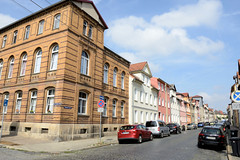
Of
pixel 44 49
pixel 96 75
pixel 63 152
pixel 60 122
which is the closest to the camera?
pixel 63 152

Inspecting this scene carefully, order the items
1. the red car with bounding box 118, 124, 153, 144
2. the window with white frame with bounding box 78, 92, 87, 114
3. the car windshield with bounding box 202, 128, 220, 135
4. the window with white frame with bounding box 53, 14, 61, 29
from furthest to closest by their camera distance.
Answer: the window with white frame with bounding box 53, 14, 61, 29, the window with white frame with bounding box 78, 92, 87, 114, the red car with bounding box 118, 124, 153, 144, the car windshield with bounding box 202, 128, 220, 135

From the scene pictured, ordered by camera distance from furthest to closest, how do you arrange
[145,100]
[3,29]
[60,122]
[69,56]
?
[145,100], [3,29], [69,56], [60,122]

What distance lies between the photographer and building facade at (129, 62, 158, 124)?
83.5ft

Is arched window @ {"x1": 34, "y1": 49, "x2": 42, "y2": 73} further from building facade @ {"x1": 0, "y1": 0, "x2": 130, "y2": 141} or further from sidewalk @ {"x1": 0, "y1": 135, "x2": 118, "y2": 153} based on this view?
sidewalk @ {"x1": 0, "y1": 135, "x2": 118, "y2": 153}

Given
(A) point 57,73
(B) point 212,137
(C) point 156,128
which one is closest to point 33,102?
(A) point 57,73

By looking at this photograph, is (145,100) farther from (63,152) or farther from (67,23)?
(63,152)

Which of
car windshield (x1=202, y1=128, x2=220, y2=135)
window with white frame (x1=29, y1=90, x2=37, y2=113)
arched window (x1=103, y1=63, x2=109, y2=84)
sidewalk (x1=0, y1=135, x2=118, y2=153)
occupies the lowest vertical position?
sidewalk (x1=0, y1=135, x2=118, y2=153)

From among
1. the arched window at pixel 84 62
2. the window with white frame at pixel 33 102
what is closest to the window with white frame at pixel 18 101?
the window with white frame at pixel 33 102

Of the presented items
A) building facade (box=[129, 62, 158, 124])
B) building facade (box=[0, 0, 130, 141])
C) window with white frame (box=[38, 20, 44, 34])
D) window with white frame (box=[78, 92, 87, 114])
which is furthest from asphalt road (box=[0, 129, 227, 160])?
building facade (box=[129, 62, 158, 124])

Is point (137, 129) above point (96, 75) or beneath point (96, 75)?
beneath

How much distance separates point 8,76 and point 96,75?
978 cm

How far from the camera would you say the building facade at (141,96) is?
2544 centimetres

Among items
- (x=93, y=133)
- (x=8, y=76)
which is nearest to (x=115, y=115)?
(x=93, y=133)

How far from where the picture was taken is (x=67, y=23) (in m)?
15.5
